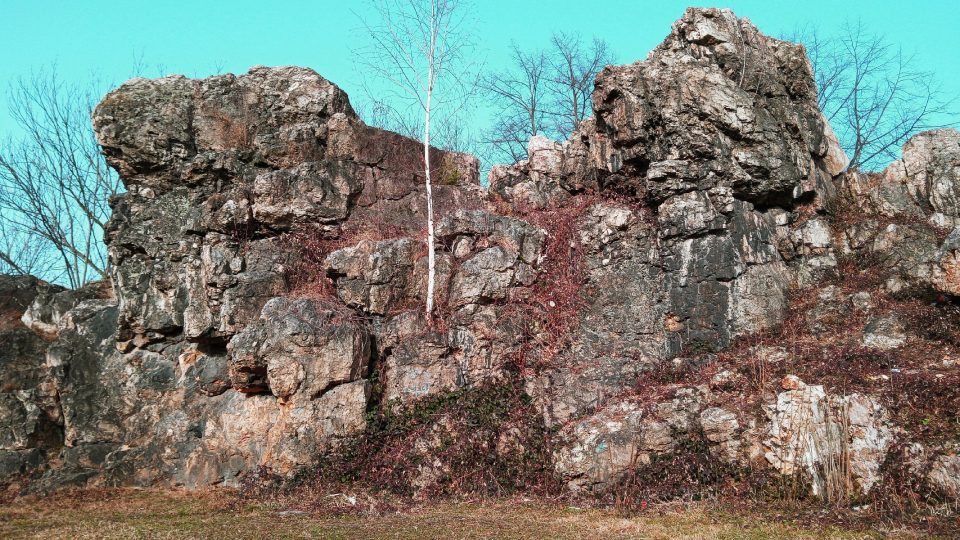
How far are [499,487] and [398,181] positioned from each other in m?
7.70

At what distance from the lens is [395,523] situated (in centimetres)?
1020

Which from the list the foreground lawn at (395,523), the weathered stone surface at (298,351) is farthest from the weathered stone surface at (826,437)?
the weathered stone surface at (298,351)

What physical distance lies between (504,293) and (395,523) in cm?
546

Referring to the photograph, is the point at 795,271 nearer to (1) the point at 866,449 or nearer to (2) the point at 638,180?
(2) the point at 638,180

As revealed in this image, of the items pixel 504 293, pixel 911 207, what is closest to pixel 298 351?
pixel 504 293

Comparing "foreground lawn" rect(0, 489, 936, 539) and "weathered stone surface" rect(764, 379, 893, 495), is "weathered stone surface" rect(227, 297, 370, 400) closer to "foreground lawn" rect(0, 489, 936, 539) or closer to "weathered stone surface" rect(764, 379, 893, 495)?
"foreground lawn" rect(0, 489, 936, 539)

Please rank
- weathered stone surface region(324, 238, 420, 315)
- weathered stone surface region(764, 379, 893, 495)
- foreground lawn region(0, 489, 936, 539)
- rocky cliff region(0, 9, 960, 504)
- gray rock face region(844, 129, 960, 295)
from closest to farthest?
1. foreground lawn region(0, 489, 936, 539)
2. weathered stone surface region(764, 379, 893, 495)
3. rocky cliff region(0, 9, 960, 504)
4. gray rock face region(844, 129, 960, 295)
5. weathered stone surface region(324, 238, 420, 315)

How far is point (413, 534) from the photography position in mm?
9414

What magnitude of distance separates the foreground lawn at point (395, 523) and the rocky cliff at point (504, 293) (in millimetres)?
1129

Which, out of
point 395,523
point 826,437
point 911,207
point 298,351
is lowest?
point 395,523

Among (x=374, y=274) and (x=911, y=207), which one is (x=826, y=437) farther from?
(x=374, y=274)

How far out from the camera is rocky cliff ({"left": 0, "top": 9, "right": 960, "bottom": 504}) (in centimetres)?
1220

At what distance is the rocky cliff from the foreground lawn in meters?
1.13

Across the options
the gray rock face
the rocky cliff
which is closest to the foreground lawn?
the rocky cliff
